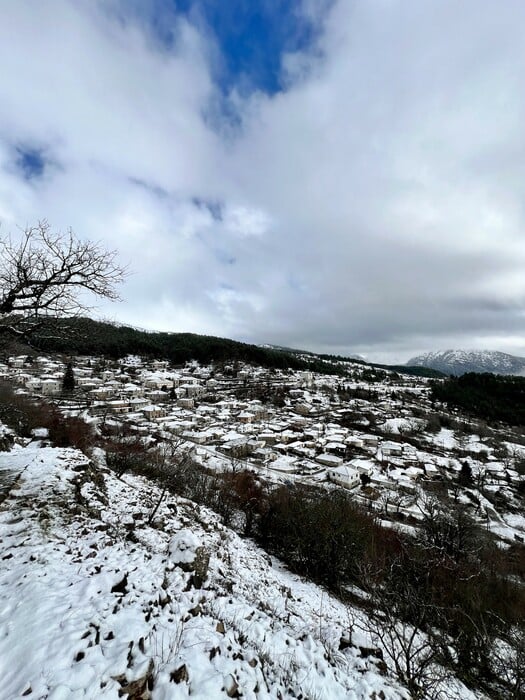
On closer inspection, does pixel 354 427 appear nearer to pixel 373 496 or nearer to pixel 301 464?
pixel 301 464

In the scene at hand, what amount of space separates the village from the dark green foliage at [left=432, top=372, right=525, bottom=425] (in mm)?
11139

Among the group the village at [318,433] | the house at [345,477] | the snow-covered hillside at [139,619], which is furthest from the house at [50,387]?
the snow-covered hillside at [139,619]

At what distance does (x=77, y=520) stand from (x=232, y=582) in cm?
496

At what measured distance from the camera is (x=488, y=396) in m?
99.1

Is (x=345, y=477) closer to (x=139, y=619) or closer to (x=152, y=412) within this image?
(x=139, y=619)

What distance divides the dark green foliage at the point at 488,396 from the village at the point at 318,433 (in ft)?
36.5

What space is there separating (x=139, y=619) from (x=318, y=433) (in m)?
50.4

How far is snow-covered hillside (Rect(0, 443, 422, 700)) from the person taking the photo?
A: 381cm

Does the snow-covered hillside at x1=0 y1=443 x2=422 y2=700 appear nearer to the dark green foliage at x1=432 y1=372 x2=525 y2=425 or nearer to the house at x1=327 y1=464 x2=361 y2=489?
the house at x1=327 y1=464 x2=361 y2=489

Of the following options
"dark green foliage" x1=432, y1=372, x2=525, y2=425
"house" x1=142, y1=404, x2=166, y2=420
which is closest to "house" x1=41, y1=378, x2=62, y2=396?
"house" x1=142, y1=404, x2=166, y2=420

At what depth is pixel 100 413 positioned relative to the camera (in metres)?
50.4

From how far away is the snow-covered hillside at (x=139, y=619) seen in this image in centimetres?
381

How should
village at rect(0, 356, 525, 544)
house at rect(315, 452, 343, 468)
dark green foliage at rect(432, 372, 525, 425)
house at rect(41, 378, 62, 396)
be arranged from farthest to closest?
dark green foliage at rect(432, 372, 525, 425), house at rect(41, 378, 62, 396), house at rect(315, 452, 343, 468), village at rect(0, 356, 525, 544)

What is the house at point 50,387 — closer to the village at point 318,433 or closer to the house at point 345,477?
the village at point 318,433
